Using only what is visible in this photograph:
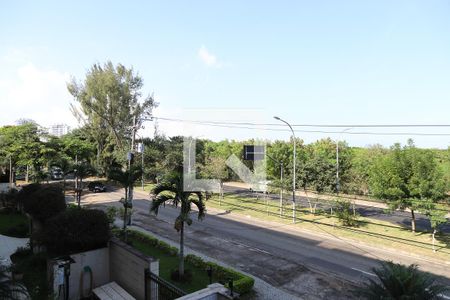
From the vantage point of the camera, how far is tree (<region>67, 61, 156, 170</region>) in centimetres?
4659

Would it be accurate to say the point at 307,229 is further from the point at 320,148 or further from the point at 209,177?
the point at 320,148

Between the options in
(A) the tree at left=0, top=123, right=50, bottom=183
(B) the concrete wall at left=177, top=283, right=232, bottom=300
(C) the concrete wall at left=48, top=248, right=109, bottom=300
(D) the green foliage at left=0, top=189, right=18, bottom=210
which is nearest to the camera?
(B) the concrete wall at left=177, top=283, right=232, bottom=300

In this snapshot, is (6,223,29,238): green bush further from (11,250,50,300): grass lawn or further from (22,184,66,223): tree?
(11,250,50,300): grass lawn

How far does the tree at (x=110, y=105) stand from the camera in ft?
153

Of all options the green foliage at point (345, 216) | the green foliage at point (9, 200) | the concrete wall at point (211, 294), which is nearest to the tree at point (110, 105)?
the green foliage at point (9, 200)

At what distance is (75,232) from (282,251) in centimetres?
1246

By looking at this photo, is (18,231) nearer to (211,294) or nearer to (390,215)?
(211,294)

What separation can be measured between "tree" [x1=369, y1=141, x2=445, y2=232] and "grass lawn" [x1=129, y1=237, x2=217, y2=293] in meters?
15.3

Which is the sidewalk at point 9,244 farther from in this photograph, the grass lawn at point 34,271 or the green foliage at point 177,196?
the green foliage at point 177,196

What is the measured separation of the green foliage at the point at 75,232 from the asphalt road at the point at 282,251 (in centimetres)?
755

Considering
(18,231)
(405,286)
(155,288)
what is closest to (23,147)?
(18,231)

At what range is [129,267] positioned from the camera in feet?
41.2

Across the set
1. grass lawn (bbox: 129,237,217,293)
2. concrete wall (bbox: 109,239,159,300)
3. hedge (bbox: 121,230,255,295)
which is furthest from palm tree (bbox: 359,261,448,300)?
grass lawn (bbox: 129,237,217,293)

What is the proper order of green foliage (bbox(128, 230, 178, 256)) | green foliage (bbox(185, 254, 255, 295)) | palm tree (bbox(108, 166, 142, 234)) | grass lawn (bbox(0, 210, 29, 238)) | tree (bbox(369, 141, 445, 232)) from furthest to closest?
tree (bbox(369, 141, 445, 232))
grass lawn (bbox(0, 210, 29, 238))
palm tree (bbox(108, 166, 142, 234))
green foliage (bbox(128, 230, 178, 256))
green foliage (bbox(185, 254, 255, 295))
